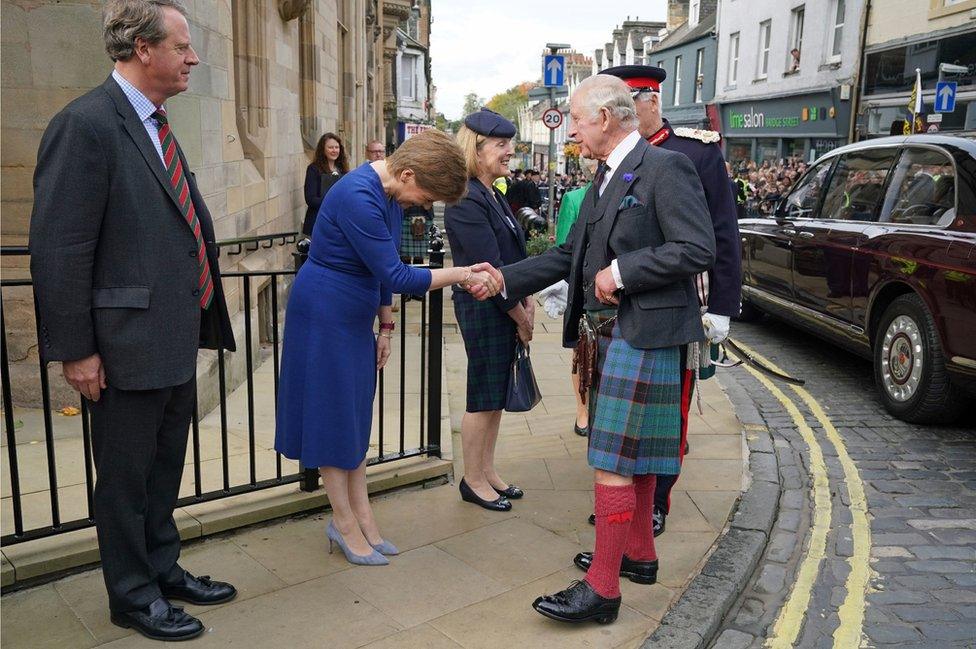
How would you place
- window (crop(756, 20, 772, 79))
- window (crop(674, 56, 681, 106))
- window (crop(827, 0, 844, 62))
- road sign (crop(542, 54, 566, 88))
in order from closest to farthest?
road sign (crop(542, 54, 566, 88))
window (crop(827, 0, 844, 62))
window (crop(756, 20, 772, 79))
window (crop(674, 56, 681, 106))

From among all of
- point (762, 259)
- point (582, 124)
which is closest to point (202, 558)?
point (582, 124)

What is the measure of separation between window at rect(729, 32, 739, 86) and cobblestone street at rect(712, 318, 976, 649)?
81.1 ft

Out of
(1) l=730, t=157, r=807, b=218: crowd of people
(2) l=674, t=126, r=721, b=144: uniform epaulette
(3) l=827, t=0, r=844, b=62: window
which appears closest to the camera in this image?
(2) l=674, t=126, r=721, b=144: uniform epaulette

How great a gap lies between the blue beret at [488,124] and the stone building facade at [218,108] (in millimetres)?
2308

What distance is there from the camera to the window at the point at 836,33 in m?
21.7

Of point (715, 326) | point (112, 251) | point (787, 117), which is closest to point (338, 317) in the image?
point (112, 251)

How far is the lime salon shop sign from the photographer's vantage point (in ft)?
72.8

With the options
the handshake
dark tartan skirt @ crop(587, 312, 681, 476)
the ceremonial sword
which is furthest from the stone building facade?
the ceremonial sword

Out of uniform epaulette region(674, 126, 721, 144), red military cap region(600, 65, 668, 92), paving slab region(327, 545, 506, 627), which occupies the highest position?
red military cap region(600, 65, 668, 92)

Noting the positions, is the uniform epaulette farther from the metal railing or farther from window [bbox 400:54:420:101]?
window [bbox 400:54:420:101]

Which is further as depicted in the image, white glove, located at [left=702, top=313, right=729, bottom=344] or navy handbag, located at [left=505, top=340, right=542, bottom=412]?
navy handbag, located at [left=505, top=340, right=542, bottom=412]

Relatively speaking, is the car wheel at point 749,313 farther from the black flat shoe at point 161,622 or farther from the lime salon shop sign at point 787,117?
the lime salon shop sign at point 787,117

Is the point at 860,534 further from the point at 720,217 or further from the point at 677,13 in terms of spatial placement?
the point at 677,13

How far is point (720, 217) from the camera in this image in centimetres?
385
